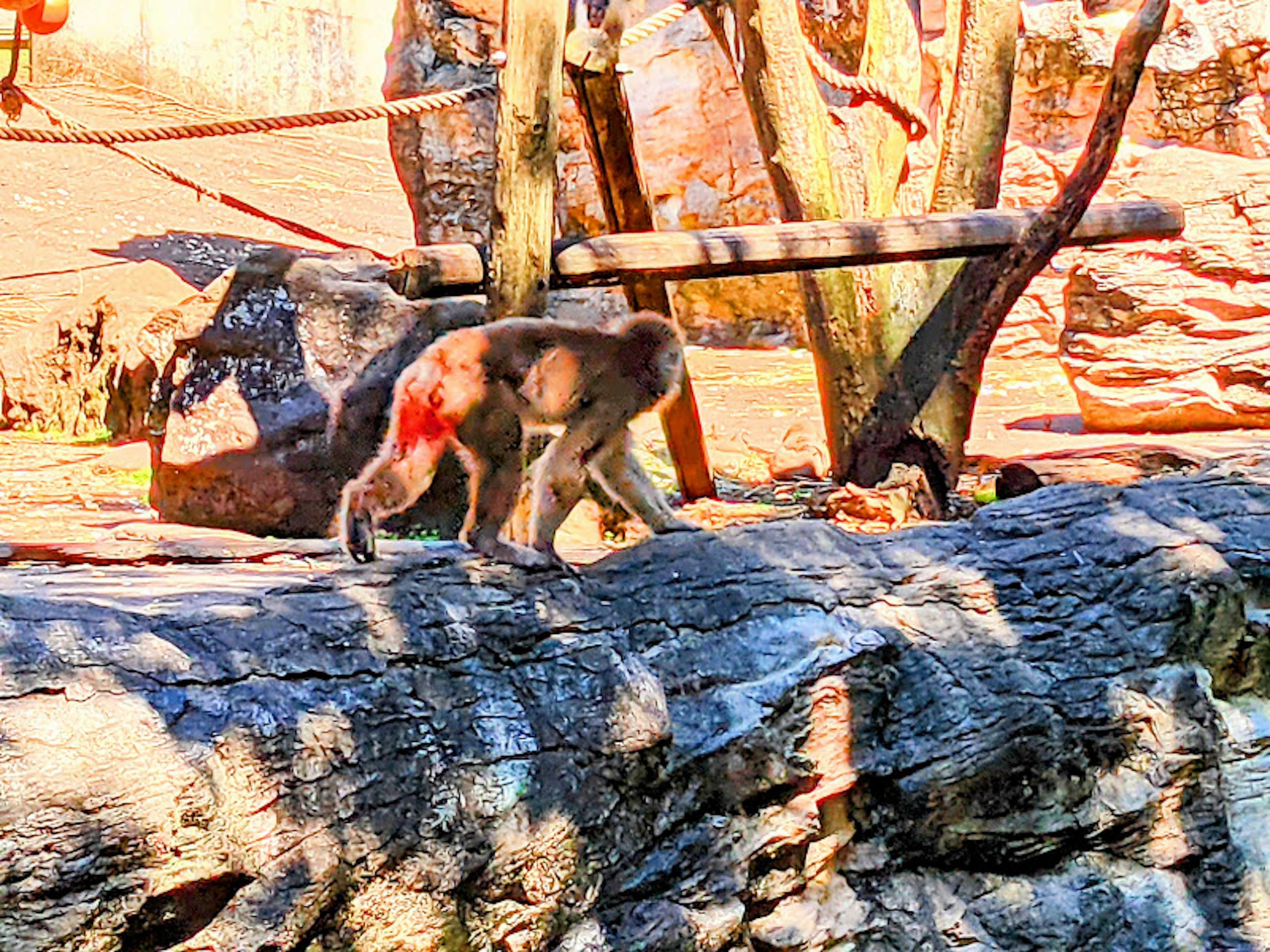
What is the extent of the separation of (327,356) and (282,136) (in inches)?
455

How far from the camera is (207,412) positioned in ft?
20.6

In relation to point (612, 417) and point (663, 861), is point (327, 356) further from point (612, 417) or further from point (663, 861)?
point (663, 861)

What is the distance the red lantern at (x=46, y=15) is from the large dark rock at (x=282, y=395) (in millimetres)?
1537

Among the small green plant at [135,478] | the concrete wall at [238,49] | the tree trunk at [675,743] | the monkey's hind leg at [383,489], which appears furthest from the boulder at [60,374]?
the monkey's hind leg at [383,489]

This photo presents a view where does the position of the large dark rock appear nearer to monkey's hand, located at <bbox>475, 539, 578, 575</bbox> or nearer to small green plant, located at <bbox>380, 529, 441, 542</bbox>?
small green plant, located at <bbox>380, 529, 441, 542</bbox>

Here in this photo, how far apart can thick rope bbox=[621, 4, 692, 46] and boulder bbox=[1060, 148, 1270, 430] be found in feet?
14.1

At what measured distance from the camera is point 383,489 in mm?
3410

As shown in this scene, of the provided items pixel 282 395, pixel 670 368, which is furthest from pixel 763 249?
pixel 282 395

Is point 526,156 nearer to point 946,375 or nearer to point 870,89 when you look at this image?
point 870,89

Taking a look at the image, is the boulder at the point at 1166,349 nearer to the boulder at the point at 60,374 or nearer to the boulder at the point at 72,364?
the boulder at the point at 72,364

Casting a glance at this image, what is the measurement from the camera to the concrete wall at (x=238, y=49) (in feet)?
51.5

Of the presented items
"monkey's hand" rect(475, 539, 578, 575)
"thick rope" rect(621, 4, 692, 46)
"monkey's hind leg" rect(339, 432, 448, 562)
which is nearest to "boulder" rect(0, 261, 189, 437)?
"thick rope" rect(621, 4, 692, 46)

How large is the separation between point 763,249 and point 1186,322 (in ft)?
15.3

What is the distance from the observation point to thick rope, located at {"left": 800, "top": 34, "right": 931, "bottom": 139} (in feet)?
18.3
